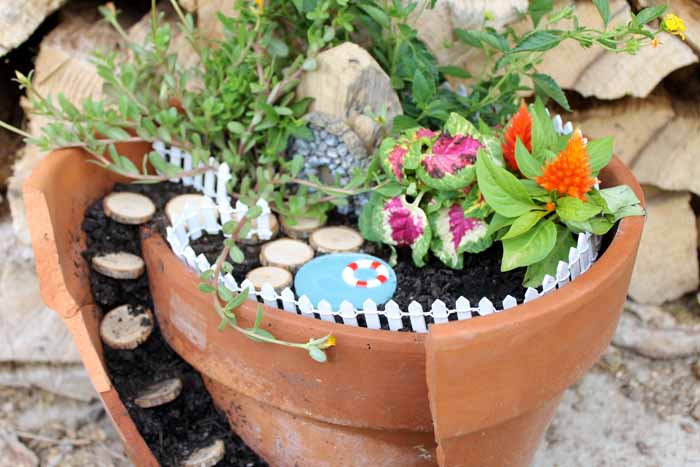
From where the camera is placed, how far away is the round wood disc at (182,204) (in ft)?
4.64

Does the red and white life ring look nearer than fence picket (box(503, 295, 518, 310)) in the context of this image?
No

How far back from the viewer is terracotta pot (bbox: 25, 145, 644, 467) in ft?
3.33

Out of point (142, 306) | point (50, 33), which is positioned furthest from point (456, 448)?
point (50, 33)

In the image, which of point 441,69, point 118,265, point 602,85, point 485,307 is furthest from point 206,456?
point 602,85

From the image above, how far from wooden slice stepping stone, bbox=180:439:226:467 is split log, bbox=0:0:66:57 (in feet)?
2.93

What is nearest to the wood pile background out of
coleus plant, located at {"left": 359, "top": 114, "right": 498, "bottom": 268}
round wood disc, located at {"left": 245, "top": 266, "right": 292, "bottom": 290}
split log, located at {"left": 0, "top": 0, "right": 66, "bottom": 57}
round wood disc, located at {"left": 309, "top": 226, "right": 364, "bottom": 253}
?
split log, located at {"left": 0, "top": 0, "right": 66, "bottom": 57}

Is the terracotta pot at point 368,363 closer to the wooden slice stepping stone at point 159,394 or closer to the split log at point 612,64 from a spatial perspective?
the wooden slice stepping stone at point 159,394

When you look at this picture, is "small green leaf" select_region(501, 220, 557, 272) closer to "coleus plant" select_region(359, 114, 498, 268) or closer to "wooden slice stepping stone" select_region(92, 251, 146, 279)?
"coleus plant" select_region(359, 114, 498, 268)

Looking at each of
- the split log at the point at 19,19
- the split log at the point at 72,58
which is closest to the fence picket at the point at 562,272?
the split log at the point at 72,58

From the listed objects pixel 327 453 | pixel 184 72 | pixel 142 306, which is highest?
pixel 184 72

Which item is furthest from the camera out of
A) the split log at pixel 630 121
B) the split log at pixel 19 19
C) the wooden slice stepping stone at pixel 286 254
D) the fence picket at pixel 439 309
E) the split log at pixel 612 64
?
the split log at pixel 630 121

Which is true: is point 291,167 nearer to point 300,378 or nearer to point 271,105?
point 271,105

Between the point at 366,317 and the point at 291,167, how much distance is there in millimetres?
371

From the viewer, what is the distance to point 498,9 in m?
1.52
